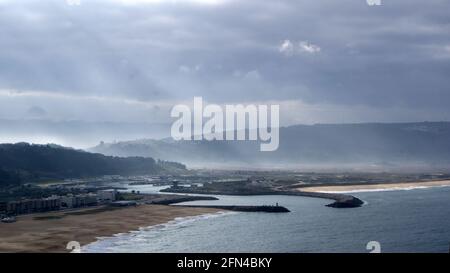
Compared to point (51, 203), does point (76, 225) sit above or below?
below

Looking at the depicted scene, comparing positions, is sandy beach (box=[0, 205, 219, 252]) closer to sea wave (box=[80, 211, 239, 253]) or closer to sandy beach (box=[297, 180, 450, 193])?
sea wave (box=[80, 211, 239, 253])

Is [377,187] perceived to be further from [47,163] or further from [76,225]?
[47,163]

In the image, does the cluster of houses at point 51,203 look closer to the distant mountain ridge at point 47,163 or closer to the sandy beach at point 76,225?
the sandy beach at point 76,225

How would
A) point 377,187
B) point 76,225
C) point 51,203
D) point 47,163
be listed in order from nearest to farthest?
point 76,225
point 51,203
point 377,187
point 47,163

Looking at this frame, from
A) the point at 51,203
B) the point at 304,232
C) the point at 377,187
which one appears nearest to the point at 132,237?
the point at 304,232

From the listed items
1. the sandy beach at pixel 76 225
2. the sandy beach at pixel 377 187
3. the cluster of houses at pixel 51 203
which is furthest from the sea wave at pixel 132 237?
the sandy beach at pixel 377 187

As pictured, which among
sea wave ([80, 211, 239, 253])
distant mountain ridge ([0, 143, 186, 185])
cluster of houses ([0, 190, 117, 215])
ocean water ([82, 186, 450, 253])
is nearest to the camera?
sea wave ([80, 211, 239, 253])

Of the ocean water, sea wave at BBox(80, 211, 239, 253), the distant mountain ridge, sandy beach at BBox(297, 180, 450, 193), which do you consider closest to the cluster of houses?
sea wave at BBox(80, 211, 239, 253)
